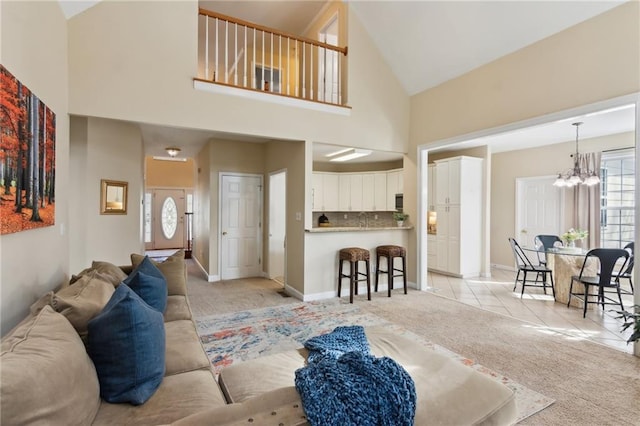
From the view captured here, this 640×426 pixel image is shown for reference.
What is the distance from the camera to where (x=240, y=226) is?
6.13 meters

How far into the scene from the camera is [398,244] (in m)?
5.45

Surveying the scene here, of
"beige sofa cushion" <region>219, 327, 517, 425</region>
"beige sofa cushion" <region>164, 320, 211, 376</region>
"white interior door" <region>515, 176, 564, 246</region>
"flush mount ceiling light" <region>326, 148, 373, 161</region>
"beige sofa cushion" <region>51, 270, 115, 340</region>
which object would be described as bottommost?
"beige sofa cushion" <region>164, 320, 211, 376</region>

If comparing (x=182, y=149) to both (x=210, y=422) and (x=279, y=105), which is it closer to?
(x=279, y=105)

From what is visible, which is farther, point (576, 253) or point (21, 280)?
point (576, 253)

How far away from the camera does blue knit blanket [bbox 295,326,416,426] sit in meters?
0.98

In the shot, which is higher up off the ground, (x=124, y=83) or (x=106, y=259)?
(x=124, y=83)

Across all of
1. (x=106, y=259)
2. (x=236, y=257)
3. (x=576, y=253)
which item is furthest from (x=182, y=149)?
(x=576, y=253)

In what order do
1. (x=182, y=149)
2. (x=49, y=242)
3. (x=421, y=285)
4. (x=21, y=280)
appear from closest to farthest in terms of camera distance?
(x=21, y=280)
(x=49, y=242)
(x=421, y=285)
(x=182, y=149)

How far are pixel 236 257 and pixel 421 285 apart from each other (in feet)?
11.2

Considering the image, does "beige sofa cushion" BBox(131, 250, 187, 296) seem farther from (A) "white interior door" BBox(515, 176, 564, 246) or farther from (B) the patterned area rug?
(A) "white interior door" BBox(515, 176, 564, 246)

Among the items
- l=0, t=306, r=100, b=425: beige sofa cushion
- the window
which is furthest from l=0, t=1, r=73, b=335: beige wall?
the window

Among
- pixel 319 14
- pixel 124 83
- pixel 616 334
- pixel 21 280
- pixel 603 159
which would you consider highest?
pixel 319 14

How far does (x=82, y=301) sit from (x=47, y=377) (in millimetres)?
688

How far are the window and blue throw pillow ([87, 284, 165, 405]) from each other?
744 centimetres
